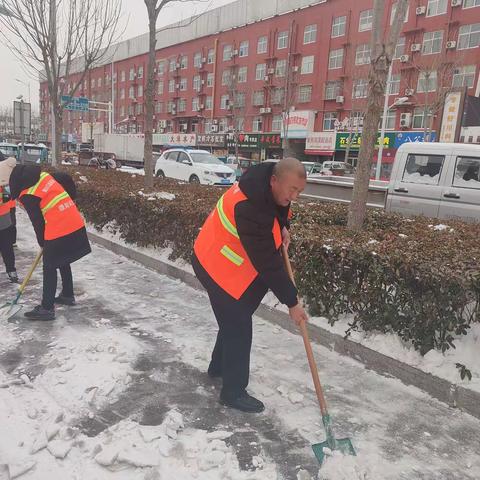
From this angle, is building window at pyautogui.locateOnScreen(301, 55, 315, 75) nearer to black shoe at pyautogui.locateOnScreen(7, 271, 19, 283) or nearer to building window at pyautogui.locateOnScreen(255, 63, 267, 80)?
building window at pyautogui.locateOnScreen(255, 63, 267, 80)

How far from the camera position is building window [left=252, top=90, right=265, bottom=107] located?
41125 mm

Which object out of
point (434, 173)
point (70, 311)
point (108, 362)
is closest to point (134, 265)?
point (70, 311)

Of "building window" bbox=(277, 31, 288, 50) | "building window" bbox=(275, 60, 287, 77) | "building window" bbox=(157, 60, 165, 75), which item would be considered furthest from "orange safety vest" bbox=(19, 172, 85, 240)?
"building window" bbox=(157, 60, 165, 75)

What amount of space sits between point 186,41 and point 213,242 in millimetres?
52496

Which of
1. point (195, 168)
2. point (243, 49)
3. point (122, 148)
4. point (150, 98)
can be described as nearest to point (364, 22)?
point (243, 49)

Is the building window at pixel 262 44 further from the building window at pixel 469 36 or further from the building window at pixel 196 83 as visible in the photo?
the building window at pixel 469 36

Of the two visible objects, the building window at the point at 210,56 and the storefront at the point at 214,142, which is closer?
the storefront at the point at 214,142

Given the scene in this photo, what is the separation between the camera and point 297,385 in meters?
3.13

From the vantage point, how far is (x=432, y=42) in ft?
98.7

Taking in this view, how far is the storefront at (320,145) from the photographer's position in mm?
35031

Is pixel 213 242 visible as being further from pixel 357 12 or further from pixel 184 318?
pixel 357 12

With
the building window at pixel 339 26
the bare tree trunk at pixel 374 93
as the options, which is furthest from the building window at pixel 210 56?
the bare tree trunk at pixel 374 93

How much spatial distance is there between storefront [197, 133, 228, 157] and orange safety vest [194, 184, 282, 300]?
4120 cm

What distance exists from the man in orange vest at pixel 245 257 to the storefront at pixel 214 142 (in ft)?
135
